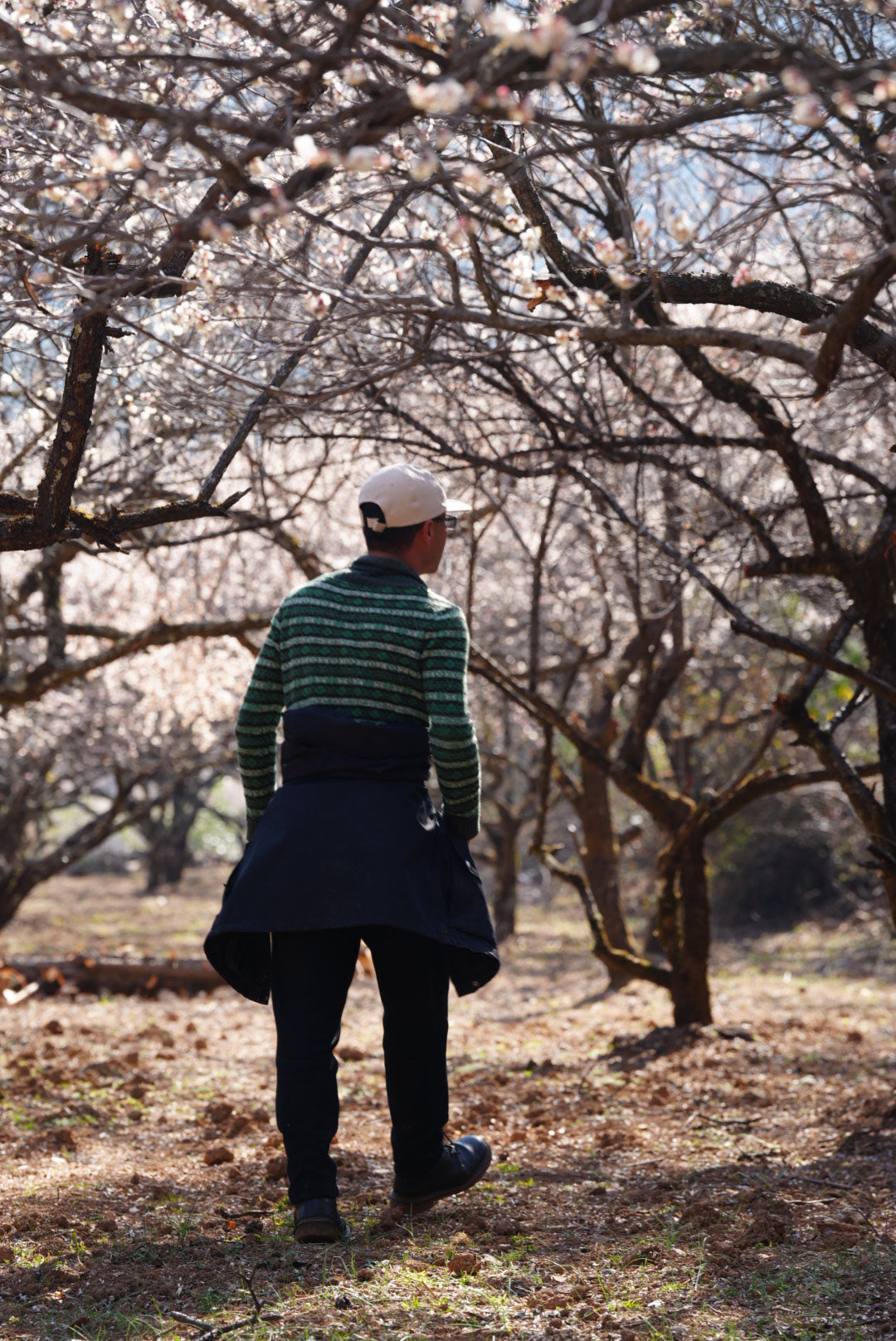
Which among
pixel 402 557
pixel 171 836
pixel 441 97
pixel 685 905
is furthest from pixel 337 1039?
pixel 171 836

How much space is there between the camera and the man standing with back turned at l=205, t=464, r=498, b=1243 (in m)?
3.00

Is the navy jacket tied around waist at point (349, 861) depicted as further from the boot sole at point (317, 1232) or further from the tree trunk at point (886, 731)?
the tree trunk at point (886, 731)

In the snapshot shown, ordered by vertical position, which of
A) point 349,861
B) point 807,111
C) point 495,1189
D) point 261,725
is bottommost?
point 495,1189

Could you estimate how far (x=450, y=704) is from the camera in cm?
307

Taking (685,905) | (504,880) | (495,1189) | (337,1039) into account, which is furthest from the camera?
(504,880)

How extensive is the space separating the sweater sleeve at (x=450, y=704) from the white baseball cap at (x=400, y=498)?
30cm

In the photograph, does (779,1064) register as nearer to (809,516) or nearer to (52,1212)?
(809,516)

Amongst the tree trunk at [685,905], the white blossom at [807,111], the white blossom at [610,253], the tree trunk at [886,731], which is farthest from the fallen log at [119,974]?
the white blossom at [807,111]

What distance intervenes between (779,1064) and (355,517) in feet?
20.3

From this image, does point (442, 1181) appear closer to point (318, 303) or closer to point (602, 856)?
point (318, 303)

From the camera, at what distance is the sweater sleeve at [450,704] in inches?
121

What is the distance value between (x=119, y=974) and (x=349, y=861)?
687cm

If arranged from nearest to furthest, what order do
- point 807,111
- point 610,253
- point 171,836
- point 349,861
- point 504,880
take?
point 807,111 → point 610,253 → point 349,861 → point 504,880 → point 171,836

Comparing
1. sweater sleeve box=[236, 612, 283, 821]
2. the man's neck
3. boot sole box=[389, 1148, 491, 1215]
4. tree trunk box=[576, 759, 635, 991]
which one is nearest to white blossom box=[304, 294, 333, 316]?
the man's neck
